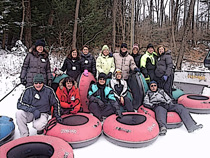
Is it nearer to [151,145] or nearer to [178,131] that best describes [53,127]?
[151,145]

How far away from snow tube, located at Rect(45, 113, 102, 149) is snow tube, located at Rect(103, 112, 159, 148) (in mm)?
200

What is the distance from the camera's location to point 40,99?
310cm

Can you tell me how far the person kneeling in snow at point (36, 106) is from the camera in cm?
294

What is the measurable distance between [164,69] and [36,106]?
2728 millimetres

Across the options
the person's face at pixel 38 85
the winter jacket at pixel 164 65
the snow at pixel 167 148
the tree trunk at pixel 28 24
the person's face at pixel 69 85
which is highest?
the tree trunk at pixel 28 24

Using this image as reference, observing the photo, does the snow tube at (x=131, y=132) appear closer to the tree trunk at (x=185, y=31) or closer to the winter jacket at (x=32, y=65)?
the winter jacket at (x=32, y=65)

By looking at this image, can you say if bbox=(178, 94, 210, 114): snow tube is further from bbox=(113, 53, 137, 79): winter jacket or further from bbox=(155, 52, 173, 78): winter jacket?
bbox=(113, 53, 137, 79): winter jacket

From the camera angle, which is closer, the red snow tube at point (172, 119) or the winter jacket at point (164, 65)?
the red snow tube at point (172, 119)

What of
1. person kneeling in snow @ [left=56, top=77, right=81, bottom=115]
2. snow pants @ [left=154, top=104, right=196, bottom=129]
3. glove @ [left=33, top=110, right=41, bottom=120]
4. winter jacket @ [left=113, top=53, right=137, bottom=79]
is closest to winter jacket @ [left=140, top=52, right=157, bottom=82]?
winter jacket @ [left=113, top=53, right=137, bottom=79]

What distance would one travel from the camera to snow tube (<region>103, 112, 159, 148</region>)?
2893 millimetres

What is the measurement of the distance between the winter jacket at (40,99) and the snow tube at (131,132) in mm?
853

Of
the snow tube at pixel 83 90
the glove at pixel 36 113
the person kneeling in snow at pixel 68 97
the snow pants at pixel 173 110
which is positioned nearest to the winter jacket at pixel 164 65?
the snow pants at pixel 173 110

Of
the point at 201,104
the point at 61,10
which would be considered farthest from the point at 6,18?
the point at 201,104

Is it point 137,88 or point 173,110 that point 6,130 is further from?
point 173,110
